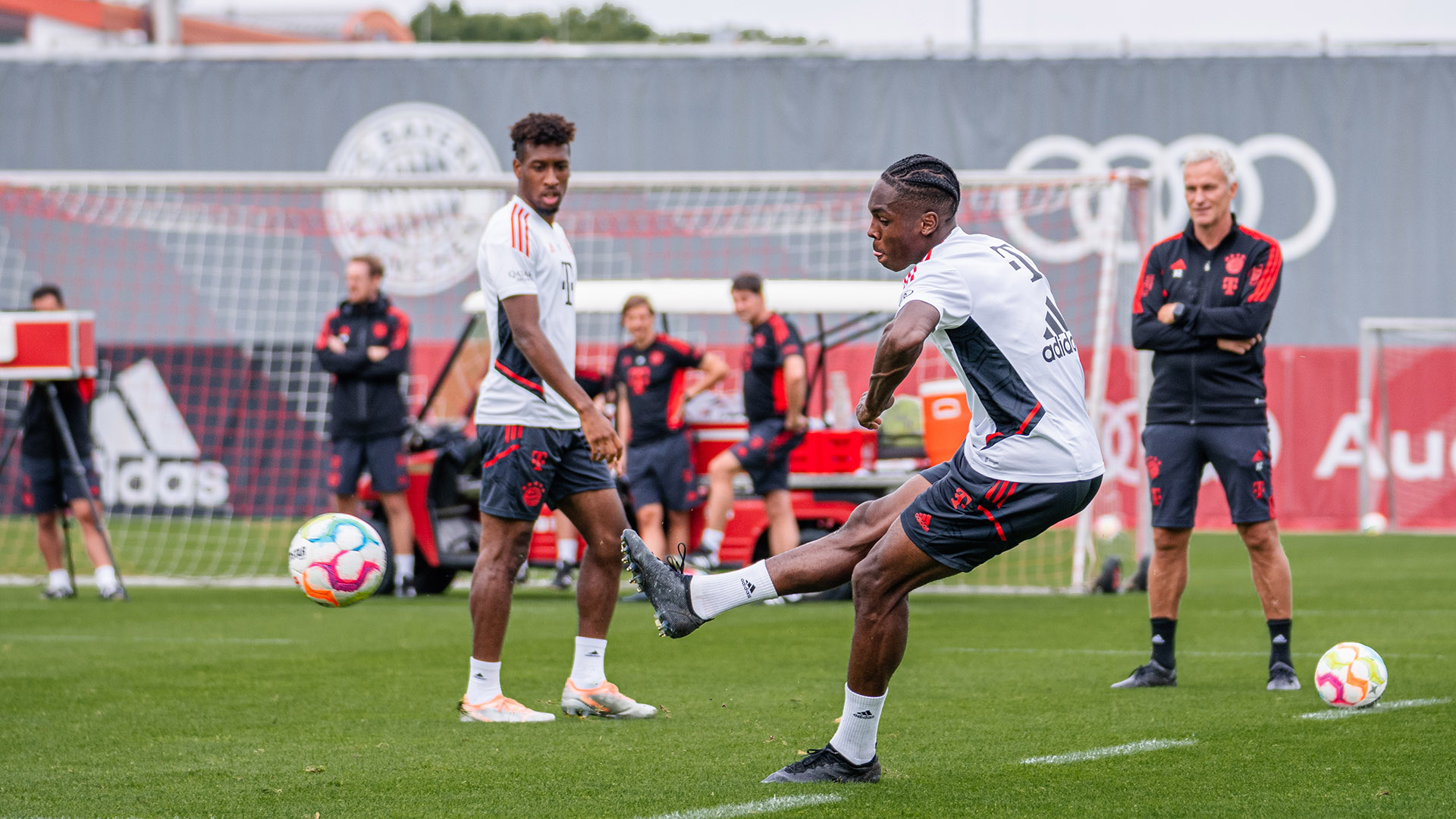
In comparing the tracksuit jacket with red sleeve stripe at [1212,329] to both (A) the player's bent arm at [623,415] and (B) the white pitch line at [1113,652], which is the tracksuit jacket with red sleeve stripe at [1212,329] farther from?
(A) the player's bent arm at [623,415]

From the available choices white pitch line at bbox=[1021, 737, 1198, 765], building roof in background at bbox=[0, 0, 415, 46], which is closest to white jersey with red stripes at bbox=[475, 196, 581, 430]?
white pitch line at bbox=[1021, 737, 1198, 765]

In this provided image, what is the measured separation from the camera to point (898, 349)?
3.99m

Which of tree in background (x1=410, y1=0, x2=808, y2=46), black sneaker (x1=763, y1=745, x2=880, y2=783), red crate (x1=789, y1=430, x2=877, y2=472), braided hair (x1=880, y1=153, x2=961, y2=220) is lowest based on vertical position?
black sneaker (x1=763, y1=745, x2=880, y2=783)

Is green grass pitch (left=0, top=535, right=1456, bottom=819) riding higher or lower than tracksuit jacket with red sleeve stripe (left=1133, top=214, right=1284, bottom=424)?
lower

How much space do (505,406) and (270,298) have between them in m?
14.8

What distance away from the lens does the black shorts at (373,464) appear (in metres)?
10.5

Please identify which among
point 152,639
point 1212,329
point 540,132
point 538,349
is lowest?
point 152,639

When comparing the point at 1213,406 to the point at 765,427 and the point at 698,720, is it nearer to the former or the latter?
the point at 698,720

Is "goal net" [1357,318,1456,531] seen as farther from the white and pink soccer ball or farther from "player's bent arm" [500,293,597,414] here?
"player's bent arm" [500,293,597,414]

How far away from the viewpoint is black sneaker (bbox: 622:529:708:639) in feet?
14.7

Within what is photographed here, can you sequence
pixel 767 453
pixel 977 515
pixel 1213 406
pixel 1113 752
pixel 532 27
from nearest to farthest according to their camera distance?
pixel 977 515, pixel 1113 752, pixel 1213 406, pixel 767 453, pixel 532 27

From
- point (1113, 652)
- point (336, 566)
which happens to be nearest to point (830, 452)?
point (1113, 652)

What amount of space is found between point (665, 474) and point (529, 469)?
15.9 ft

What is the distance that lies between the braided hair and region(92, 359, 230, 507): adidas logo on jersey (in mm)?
14745
